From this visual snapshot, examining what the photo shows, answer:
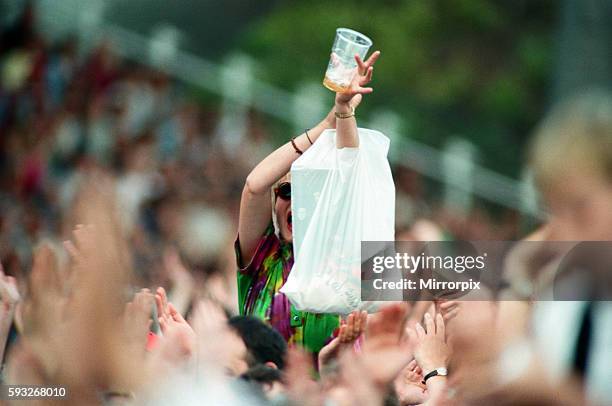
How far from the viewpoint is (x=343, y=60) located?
3287 millimetres

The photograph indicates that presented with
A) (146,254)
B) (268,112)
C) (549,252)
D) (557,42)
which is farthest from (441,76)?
(549,252)

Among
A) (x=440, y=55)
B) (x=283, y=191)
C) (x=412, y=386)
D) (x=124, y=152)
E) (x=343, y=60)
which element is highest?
(x=440, y=55)

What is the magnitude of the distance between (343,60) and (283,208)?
44cm

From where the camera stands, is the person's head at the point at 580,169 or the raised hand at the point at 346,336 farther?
the raised hand at the point at 346,336

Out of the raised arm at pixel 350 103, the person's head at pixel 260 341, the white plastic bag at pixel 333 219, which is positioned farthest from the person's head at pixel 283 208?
the person's head at pixel 260 341

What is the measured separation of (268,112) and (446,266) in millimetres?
3891

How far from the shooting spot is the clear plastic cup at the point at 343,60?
10.7 feet

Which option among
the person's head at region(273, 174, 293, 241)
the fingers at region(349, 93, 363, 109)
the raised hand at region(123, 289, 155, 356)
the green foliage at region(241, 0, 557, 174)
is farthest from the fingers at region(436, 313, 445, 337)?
the green foliage at region(241, 0, 557, 174)

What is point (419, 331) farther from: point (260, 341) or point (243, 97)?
point (243, 97)

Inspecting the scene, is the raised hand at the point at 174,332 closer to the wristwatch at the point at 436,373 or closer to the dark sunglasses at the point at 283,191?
the dark sunglasses at the point at 283,191

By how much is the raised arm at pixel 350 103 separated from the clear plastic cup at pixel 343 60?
0.07ft

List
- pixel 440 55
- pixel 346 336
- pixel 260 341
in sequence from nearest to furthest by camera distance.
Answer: pixel 260 341 < pixel 346 336 < pixel 440 55

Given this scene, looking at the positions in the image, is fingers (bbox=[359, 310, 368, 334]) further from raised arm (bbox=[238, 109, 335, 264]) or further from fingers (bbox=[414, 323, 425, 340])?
raised arm (bbox=[238, 109, 335, 264])

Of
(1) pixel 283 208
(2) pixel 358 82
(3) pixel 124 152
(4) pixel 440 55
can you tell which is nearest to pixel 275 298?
(1) pixel 283 208
